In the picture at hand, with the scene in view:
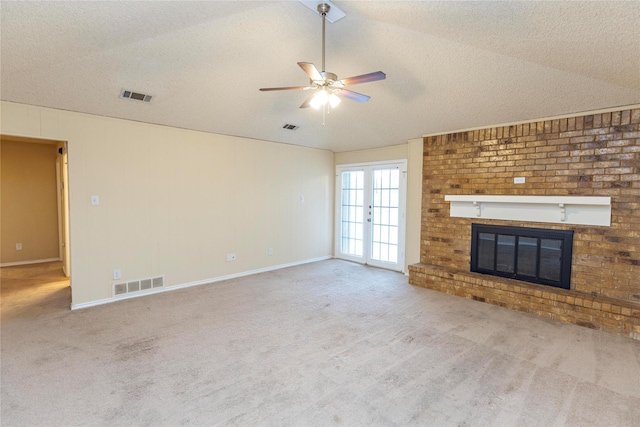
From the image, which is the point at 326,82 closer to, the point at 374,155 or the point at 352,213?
the point at 374,155

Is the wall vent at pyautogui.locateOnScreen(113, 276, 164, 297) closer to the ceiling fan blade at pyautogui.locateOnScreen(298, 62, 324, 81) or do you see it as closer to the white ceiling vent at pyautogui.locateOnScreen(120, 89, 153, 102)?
the white ceiling vent at pyautogui.locateOnScreen(120, 89, 153, 102)

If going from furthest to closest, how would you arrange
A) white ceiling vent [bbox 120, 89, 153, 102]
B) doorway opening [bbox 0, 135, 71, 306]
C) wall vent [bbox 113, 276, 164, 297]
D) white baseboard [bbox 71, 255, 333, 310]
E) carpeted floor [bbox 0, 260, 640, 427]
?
1. doorway opening [bbox 0, 135, 71, 306]
2. wall vent [bbox 113, 276, 164, 297]
3. white baseboard [bbox 71, 255, 333, 310]
4. white ceiling vent [bbox 120, 89, 153, 102]
5. carpeted floor [bbox 0, 260, 640, 427]

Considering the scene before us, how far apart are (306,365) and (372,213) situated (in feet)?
12.8

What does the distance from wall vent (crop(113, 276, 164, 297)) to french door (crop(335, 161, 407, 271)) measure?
3.55m

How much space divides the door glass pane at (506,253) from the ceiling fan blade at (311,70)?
11.1 feet

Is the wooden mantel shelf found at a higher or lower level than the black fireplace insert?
higher

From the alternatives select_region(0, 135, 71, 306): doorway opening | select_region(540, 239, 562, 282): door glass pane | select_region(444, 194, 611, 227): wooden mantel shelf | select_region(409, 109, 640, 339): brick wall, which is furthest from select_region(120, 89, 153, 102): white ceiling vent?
select_region(540, 239, 562, 282): door glass pane

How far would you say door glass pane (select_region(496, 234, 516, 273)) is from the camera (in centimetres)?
420

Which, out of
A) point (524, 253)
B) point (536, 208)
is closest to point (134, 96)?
point (536, 208)

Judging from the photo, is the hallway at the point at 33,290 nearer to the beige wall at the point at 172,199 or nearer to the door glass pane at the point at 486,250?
the beige wall at the point at 172,199

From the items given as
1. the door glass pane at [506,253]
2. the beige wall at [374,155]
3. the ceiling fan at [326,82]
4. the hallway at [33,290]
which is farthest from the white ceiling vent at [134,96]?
the door glass pane at [506,253]

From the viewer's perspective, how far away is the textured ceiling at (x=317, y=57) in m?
2.09

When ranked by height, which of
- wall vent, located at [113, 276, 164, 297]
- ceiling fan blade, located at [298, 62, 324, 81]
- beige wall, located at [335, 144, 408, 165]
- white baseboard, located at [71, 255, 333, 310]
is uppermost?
ceiling fan blade, located at [298, 62, 324, 81]

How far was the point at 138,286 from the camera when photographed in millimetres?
4289
